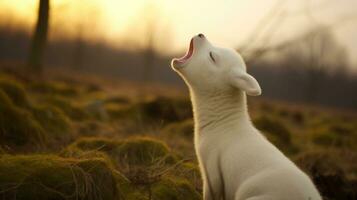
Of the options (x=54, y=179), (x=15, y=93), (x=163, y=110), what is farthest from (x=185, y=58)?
(x=163, y=110)

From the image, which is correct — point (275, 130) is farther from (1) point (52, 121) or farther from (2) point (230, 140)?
(2) point (230, 140)

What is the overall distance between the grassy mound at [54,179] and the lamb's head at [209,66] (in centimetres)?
125

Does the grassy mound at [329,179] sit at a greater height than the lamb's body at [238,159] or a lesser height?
lesser

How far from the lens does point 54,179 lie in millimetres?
4906

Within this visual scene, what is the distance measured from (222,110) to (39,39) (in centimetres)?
1698

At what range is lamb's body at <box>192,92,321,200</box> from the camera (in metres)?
4.41

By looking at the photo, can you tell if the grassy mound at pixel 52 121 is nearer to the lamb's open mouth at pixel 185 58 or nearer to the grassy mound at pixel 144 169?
the grassy mound at pixel 144 169

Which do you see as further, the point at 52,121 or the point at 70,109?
the point at 70,109

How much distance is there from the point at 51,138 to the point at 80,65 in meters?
58.8

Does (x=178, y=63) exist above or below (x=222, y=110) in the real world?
above

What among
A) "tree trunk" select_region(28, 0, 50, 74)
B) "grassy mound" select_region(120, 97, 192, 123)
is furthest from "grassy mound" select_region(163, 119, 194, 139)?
"tree trunk" select_region(28, 0, 50, 74)

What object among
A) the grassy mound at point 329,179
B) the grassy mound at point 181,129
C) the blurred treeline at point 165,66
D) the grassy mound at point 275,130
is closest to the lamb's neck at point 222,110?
the grassy mound at point 329,179

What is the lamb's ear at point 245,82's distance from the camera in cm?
457

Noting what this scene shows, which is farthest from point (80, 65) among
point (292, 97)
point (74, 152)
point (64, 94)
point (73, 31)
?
point (74, 152)
